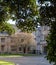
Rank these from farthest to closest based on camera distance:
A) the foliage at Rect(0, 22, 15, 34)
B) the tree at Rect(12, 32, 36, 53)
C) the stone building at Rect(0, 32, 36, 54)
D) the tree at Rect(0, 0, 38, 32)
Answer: the stone building at Rect(0, 32, 36, 54)
the tree at Rect(12, 32, 36, 53)
the foliage at Rect(0, 22, 15, 34)
the tree at Rect(0, 0, 38, 32)

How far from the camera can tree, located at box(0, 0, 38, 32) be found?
1222 centimetres

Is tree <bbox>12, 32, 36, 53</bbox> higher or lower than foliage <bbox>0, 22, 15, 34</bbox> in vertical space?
lower

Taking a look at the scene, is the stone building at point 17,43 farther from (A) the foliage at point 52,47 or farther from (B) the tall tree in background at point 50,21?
(A) the foliage at point 52,47

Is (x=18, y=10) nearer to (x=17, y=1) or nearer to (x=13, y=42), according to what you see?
(x=17, y=1)

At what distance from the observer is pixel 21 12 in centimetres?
1330

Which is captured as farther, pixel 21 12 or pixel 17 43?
pixel 17 43

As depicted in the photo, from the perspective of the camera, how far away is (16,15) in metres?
13.8

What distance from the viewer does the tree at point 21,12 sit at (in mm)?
12219

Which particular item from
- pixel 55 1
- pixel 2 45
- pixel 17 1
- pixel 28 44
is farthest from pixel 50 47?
pixel 2 45

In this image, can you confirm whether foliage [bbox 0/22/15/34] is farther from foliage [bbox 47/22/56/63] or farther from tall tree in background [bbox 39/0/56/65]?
foliage [bbox 47/22/56/63]

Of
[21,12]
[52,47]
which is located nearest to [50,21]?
[52,47]

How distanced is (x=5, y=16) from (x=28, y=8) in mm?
2397

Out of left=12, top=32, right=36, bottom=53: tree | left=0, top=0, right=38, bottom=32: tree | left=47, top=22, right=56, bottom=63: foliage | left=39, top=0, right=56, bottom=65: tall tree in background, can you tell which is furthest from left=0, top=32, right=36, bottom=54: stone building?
left=47, top=22, right=56, bottom=63: foliage

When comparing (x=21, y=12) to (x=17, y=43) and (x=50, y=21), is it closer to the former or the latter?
(x=50, y=21)
